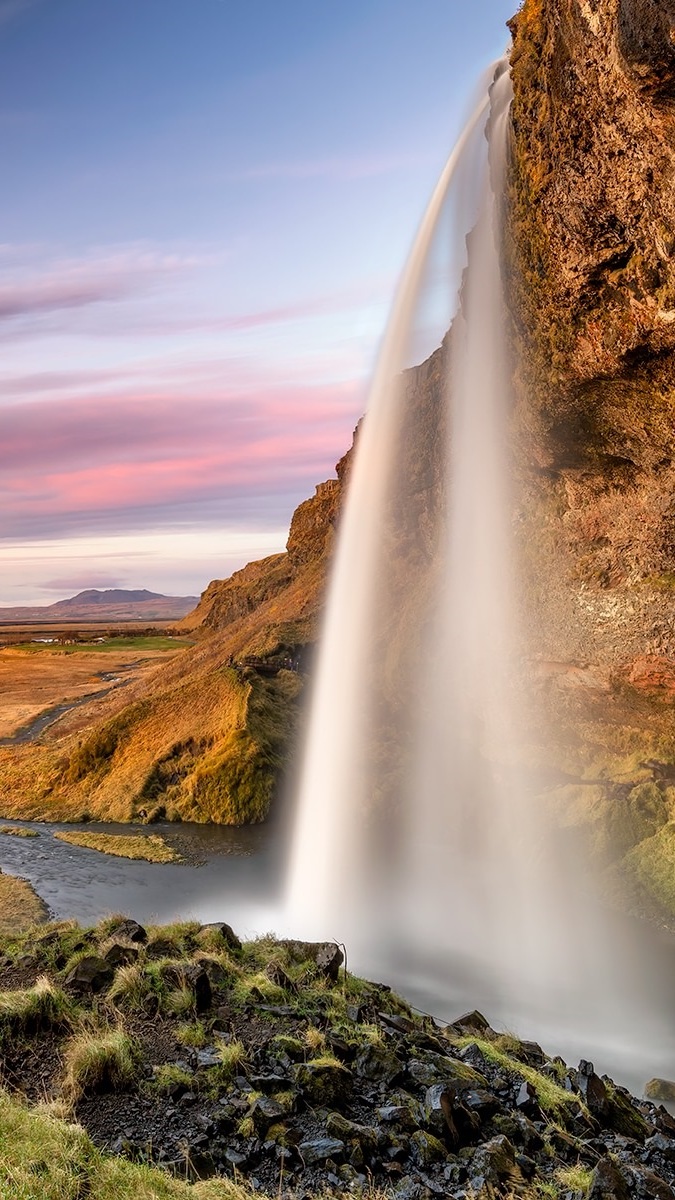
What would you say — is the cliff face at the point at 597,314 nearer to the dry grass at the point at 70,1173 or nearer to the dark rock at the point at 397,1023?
the dark rock at the point at 397,1023

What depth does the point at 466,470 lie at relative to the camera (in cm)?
2897

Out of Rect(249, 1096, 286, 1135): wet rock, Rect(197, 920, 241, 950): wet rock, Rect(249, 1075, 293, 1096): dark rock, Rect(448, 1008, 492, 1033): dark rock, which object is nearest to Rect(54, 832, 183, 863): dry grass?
Rect(197, 920, 241, 950): wet rock

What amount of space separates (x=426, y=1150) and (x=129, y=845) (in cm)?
2218

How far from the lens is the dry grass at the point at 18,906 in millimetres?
20266

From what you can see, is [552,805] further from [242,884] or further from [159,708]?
[159,708]

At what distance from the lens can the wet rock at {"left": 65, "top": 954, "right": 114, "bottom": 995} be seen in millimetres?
12383

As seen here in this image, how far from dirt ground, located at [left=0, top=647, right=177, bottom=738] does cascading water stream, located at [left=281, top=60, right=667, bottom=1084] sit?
30.8 metres

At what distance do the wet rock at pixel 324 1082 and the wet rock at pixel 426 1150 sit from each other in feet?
3.96

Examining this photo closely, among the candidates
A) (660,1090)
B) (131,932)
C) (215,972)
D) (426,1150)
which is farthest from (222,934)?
→ (660,1090)

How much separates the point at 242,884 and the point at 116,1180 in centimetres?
1723

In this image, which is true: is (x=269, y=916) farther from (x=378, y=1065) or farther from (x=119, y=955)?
(x=378, y=1065)

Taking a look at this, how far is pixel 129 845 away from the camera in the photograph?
1130 inches

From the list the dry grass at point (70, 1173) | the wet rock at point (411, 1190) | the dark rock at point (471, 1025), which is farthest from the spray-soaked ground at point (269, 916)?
the dry grass at point (70, 1173)

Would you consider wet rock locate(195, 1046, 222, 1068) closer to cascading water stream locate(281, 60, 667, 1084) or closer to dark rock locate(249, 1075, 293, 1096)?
dark rock locate(249, 1075, 293, 1096)
